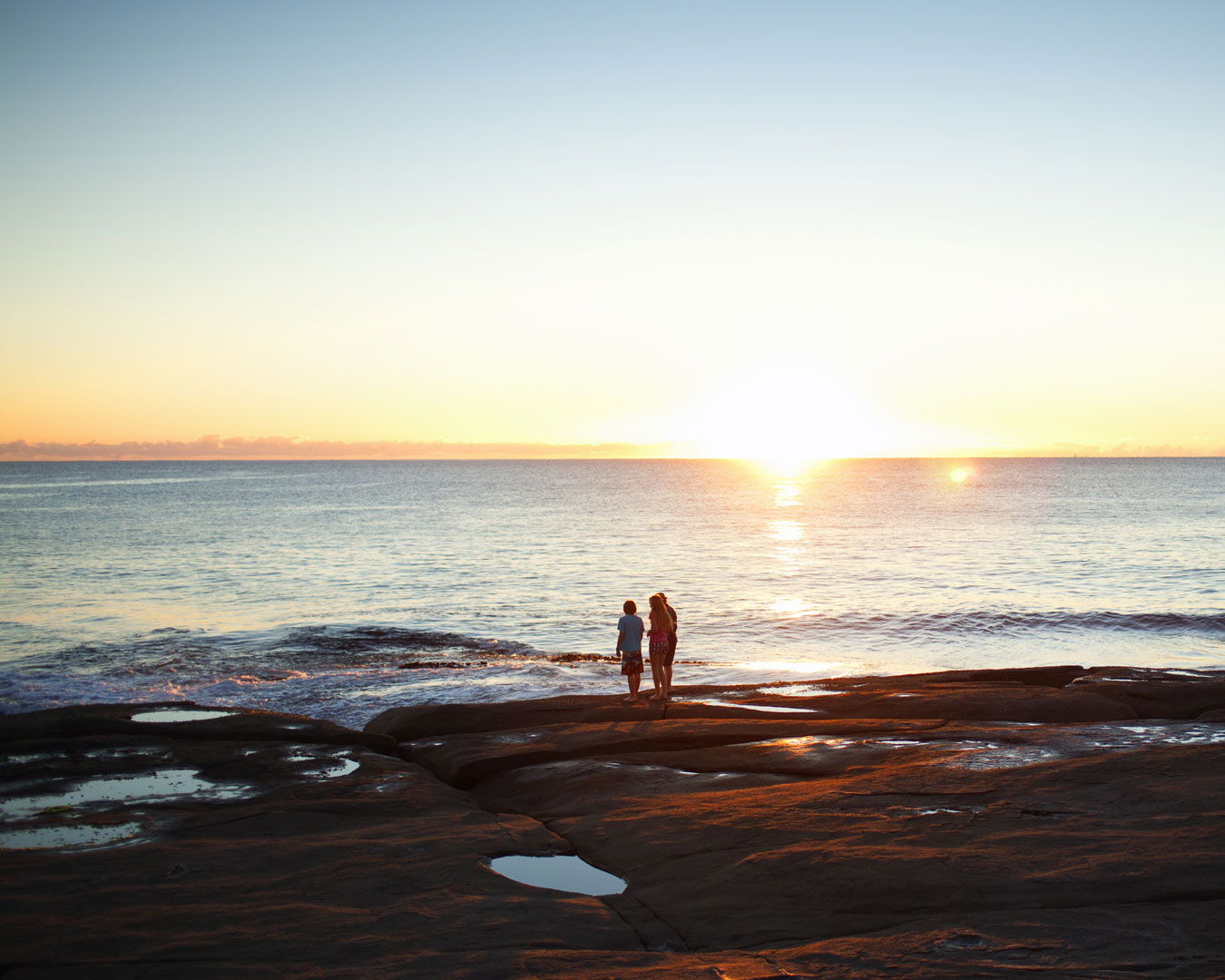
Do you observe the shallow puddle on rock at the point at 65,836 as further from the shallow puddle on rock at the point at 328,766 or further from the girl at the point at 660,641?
the girl at the point at 660,641

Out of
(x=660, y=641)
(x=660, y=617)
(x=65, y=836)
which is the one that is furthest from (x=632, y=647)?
(x=65, y=836)

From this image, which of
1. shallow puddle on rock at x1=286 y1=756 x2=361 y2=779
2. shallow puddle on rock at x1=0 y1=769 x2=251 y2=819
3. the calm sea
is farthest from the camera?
the calm sea

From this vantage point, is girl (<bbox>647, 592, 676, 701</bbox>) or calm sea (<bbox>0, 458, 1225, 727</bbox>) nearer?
girl (<bbox>647, 592, 676, 701</bbox>)

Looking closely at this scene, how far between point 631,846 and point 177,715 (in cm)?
1212

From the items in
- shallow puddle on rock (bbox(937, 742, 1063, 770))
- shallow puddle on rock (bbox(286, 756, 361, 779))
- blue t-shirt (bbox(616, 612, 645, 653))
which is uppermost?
blue t-shirt (bbox(616, 612, 645, 653))

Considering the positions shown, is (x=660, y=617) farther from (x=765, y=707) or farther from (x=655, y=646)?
(x=765, y=707)

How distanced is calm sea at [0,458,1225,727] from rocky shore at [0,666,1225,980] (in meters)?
7.55

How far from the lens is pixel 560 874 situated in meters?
9.13

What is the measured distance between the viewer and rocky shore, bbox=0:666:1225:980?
6746mm

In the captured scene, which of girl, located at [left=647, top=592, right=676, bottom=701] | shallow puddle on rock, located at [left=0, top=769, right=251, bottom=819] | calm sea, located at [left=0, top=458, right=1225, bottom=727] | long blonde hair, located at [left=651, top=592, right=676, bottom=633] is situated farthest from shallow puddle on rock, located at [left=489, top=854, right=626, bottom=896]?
calm sea, located at [left=0, top=458, right=1225, bottom=727]

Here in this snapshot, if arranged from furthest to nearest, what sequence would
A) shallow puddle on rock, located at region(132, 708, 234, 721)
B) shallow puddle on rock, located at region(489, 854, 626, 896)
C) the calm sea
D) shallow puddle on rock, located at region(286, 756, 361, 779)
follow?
the calm sea → shallow puddle on rock, located at region(132, 708, 234, 721) → shallow puddle on rock, located at region(286, 756, 361, 779) → shallow puddle on rock, located at region(489, 854, 626, 896)

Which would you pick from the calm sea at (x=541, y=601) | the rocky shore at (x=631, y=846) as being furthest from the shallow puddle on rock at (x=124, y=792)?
the calm sea at (x=541, y=601)

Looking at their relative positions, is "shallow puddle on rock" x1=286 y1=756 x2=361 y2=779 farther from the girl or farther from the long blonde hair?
the long blonde hair

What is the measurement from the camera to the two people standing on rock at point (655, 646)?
17.9 meters
